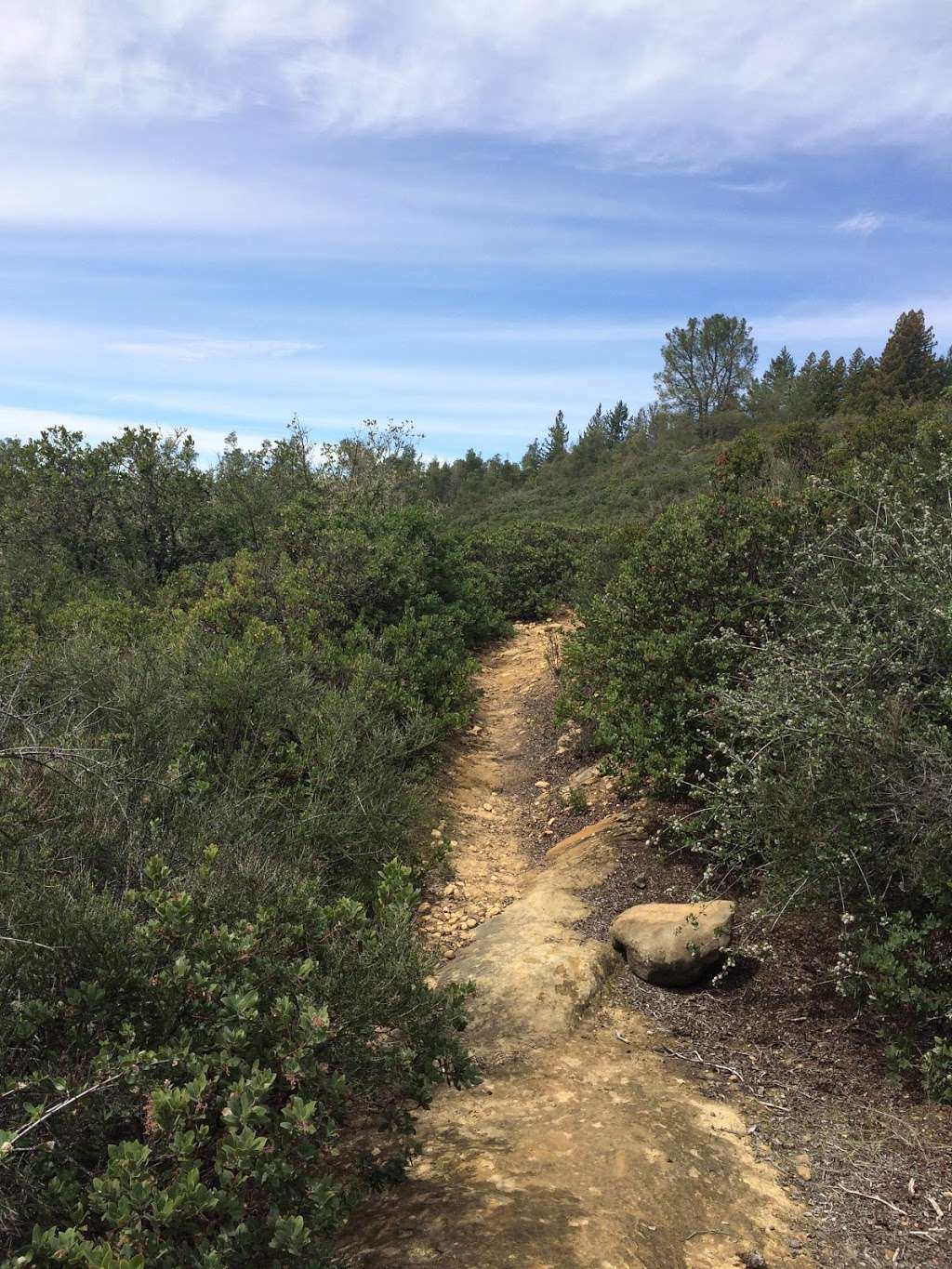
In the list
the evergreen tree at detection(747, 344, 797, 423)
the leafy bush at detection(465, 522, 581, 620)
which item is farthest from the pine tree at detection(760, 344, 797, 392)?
the leafy bush at detection(465, 522, 581, 620)

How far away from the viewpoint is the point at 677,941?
4352mm

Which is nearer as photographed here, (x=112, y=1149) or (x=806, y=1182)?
(x=112, y=1149)

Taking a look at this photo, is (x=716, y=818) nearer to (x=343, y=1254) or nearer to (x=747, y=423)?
(x=343, y=1254)

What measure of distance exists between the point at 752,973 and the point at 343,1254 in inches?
105

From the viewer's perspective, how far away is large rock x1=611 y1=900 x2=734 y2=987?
169 inches

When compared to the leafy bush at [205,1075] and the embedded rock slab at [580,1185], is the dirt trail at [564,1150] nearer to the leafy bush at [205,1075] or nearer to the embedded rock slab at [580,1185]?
the embedded rock slab at [580,1185]

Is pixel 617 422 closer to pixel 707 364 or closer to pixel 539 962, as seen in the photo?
pixel 707 364

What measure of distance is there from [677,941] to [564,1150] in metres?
1.59

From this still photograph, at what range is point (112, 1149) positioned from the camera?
2033 mm

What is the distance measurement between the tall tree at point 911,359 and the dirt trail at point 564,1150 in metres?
38.9

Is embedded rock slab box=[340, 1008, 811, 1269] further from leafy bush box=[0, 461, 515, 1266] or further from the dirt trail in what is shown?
leafy bush box=[0, 461, 515, 1266]

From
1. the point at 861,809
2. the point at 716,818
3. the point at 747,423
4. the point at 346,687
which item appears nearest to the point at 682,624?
the point at 716,818

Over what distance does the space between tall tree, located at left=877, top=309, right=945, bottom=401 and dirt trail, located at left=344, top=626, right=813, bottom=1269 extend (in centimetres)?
3886

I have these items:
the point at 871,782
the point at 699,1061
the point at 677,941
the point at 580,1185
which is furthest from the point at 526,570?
the point at 580,1185
